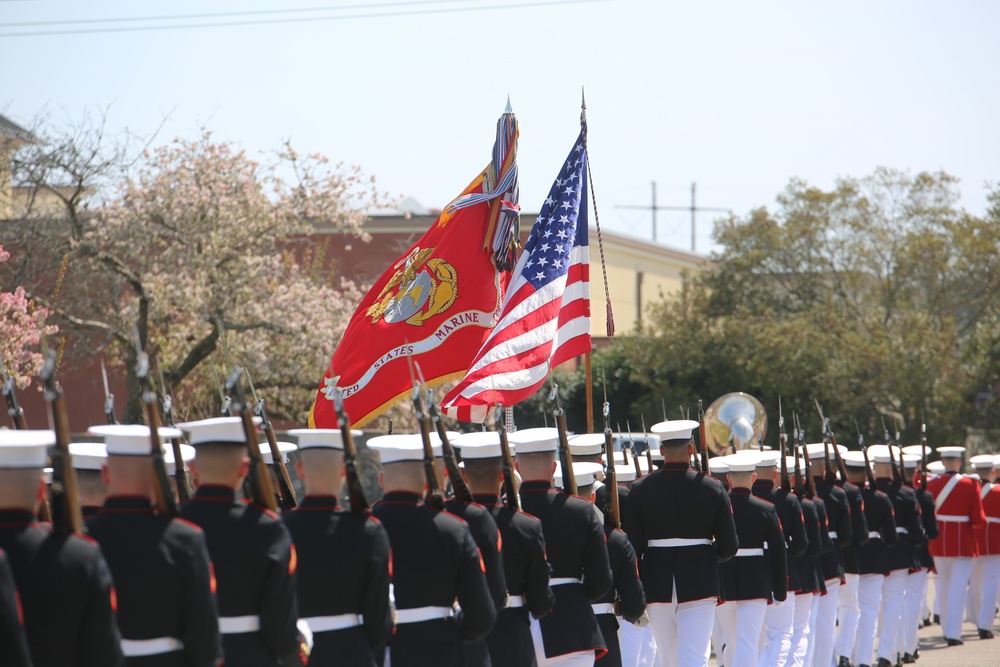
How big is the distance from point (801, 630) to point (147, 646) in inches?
254

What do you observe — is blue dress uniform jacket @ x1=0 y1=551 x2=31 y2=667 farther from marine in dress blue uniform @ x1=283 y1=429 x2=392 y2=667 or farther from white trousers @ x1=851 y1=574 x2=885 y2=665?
white trousers @ x1=851 y1=574 x2=885 y2=665

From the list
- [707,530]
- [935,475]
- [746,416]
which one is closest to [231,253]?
[746,416]

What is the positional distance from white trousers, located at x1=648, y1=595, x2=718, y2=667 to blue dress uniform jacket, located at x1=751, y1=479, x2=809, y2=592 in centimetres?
142

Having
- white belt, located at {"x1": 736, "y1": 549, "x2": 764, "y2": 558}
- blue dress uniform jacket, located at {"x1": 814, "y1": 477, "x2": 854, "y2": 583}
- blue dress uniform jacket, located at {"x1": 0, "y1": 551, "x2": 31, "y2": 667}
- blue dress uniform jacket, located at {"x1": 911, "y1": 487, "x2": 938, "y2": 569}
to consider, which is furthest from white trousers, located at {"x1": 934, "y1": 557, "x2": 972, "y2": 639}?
blue dress uniform jacket, located at {"x1": 0, "y1": 551, "x2": 31, "y2": 667}

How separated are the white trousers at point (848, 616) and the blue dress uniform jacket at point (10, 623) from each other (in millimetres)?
8564

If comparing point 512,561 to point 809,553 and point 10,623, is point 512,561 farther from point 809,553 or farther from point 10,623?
point 809,553

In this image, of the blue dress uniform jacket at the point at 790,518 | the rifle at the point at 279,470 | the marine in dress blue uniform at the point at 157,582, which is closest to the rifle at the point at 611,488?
the rifle at the point at 279,470

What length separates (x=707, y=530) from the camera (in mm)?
7547

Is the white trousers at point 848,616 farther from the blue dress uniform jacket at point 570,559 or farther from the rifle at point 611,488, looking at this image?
the blue dress uniform jacket at point 570,559

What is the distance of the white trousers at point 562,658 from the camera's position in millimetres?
6301

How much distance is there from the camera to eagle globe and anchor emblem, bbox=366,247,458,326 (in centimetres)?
925

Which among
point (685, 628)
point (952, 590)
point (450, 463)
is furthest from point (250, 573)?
point (952, 590)

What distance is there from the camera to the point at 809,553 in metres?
9.30

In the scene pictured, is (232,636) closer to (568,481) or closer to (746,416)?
(568,481)
